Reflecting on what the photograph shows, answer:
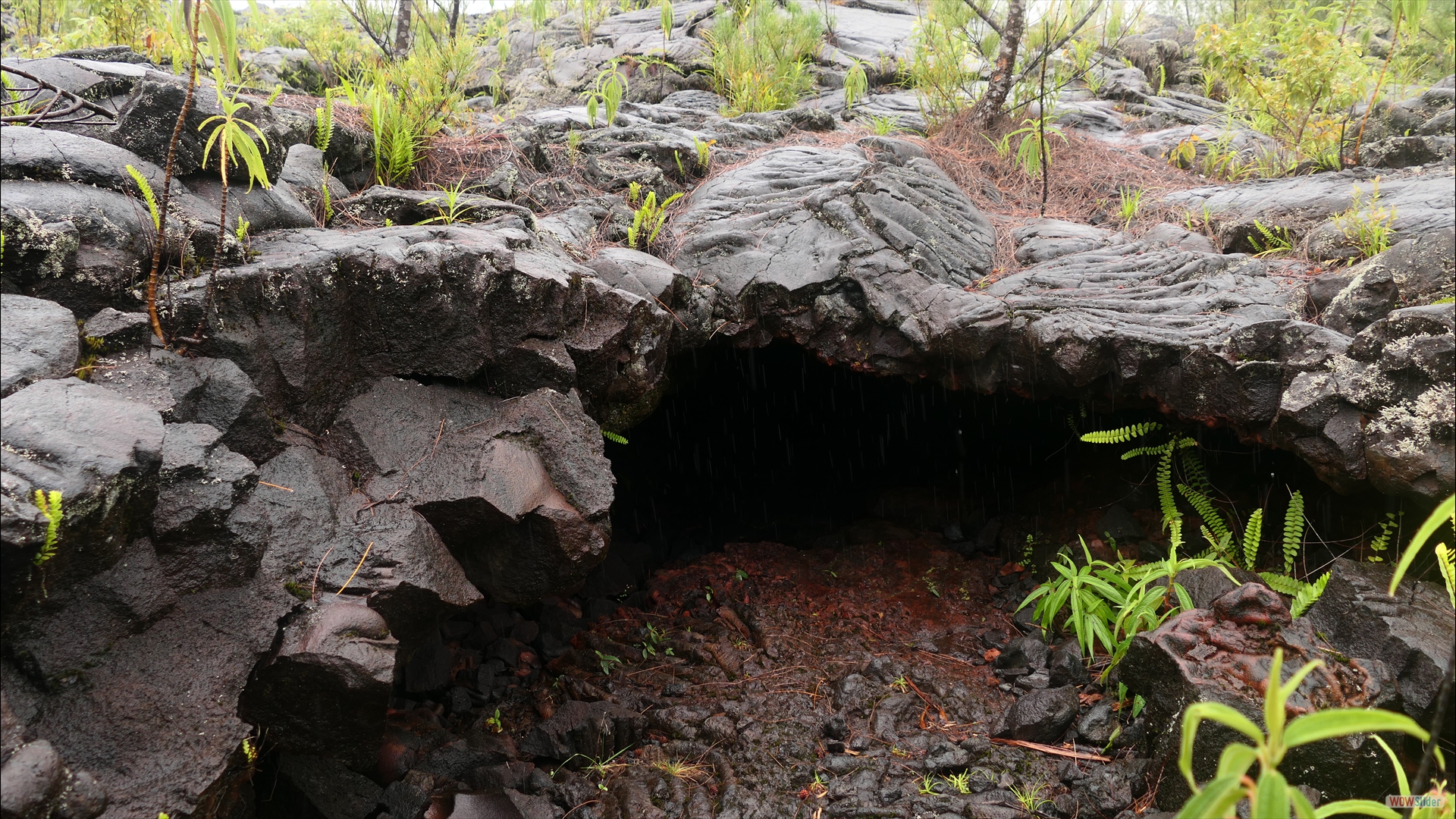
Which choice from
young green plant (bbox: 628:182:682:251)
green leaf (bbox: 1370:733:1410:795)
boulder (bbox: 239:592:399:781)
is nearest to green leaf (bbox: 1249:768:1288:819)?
green leaf (bbox: 1370:733:1410:795)

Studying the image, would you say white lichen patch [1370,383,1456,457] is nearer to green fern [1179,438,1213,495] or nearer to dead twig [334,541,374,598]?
green fern [1179,438,1213,495]

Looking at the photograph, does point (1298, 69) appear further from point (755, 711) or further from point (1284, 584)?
point (755, 711)

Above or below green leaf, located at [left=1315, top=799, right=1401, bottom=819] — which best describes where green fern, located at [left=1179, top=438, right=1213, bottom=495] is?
below

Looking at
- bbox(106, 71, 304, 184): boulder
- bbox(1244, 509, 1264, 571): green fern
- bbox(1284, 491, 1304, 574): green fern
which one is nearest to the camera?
bbox(106, 71, 304, 184): boulder

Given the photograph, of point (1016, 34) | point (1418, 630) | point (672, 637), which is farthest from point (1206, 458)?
point (1016, 34)

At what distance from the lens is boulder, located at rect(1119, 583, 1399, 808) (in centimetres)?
311

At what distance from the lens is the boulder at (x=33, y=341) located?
2.47 meters

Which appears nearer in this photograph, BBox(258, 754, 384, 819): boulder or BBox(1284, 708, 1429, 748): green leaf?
BBox(1284, 708, 1429, 748): green leaf

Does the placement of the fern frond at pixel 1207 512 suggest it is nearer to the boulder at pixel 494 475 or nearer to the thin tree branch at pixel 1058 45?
the boulder at pixel 494 475

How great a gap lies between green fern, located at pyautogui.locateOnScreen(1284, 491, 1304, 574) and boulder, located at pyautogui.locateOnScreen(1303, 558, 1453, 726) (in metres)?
0.45

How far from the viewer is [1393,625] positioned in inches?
129

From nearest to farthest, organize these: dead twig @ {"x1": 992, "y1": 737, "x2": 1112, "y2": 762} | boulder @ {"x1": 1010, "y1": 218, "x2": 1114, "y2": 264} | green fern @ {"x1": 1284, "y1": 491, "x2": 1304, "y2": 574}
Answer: dead twig @ {"x1": 992, "y1": 737, "x2": 1112, "y2": 762}
green fern @ {"x1": 1284, "y1": 491, "x2": 1304, "y2": 574}
boulder @ {"x1": 1010, "y1": 218, "x2": 1114, "y2": 264}

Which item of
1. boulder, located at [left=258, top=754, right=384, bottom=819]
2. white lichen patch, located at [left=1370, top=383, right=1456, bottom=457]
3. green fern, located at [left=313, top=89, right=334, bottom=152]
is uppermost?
green fern, located at [left=313, top=89, right=334, bottom=152]

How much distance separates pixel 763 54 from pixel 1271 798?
27.5ft
